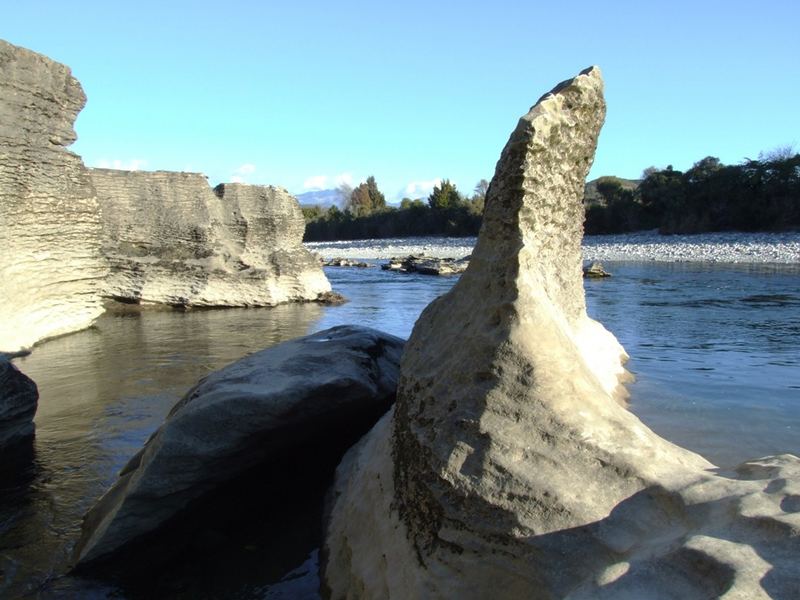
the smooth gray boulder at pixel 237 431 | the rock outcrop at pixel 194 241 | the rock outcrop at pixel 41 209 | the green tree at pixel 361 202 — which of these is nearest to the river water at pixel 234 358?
the smooth gray boulder at pixel 237 431

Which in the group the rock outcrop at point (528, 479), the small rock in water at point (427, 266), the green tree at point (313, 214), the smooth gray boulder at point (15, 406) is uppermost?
the green tree at point (313, 214)

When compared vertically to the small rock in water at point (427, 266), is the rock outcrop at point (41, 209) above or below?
above

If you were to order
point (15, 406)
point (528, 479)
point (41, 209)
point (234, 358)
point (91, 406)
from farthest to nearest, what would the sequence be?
point (41, 209), point (234, 358), point (91, 406), point (15, 406), point (528, 479)

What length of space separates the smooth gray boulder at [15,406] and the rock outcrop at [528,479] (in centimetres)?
252

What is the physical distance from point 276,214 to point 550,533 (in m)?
12.8

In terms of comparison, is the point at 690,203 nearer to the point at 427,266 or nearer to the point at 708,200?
the point at 708,200

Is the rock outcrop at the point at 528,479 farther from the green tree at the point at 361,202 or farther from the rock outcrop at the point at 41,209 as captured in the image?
the green tree at the point at 361,202

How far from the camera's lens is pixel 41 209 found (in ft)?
28.4

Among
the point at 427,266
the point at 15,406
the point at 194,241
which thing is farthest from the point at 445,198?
the point at 15,406

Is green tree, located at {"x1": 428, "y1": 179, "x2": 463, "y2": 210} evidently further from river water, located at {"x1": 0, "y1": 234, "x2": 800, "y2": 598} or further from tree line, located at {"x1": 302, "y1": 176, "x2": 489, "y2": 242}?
river water, located at {"x1": 0, "y1": 234, "x2": 800, "y2": 598}

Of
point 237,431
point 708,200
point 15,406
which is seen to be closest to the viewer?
point 237,431

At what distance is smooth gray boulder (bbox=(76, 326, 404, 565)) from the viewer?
126 inches

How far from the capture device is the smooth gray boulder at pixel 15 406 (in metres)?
4.50

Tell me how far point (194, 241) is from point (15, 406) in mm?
8838
